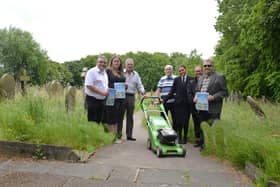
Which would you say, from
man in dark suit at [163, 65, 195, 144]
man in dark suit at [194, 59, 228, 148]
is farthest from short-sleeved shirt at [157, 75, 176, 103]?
man in dark suit at [194, 59, 228, 148]

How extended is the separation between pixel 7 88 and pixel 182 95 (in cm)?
623

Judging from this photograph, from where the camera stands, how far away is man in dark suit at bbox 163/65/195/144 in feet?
28.4

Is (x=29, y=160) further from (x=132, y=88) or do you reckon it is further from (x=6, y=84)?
(x=6, y=84)

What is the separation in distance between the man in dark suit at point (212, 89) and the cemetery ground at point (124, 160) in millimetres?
664

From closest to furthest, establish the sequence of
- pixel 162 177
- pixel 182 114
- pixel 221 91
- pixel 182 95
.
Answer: pixel 162 177
pixel 221 91
pixel 182 95
pixel 182 114

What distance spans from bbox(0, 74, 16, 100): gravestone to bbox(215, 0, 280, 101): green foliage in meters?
9.20

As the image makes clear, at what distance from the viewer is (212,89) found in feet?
25.6

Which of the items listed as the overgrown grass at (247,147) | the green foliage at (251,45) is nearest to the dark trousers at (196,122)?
the overgrown grass at (247,147)

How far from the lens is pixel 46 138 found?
6.40m

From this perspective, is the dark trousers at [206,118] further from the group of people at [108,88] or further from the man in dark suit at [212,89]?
the group of people at [108,88]

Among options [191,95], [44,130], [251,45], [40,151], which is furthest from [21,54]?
[40,151]


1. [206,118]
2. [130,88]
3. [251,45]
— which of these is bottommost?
[206,118]

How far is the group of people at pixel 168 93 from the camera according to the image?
791cm

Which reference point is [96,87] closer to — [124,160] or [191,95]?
[191,95]
